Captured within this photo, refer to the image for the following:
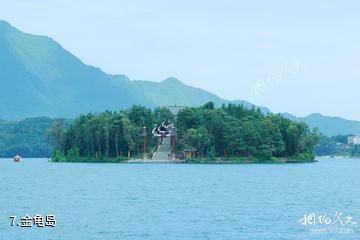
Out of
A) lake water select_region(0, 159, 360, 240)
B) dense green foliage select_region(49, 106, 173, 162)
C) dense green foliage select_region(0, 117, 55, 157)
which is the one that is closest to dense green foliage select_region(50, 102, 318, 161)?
dense green foliage select_region(49, 106, 173, 162)

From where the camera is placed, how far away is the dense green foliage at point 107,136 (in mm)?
101875

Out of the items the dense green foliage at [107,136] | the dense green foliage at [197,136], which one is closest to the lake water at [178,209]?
the dense green foliage at [197,136]

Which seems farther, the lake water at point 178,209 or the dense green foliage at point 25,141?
the dense green foliage at point 25,141

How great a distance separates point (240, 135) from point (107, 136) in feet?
54.9

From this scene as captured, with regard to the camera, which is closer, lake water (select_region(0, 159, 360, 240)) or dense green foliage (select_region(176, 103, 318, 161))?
lake water (select_region(0, 159, 360, 240))

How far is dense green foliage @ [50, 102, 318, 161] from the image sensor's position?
100 meters

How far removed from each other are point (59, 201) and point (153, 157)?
63.3 m

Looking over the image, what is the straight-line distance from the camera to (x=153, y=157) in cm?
10388

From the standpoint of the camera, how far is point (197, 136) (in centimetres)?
9731

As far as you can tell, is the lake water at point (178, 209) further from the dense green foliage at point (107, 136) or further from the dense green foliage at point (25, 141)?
the dense green foliage at point (25, 141)

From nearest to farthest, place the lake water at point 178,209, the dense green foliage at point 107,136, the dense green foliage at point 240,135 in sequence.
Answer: the lake water at point 178,209, the dense green foliage at point 240,135, the dense green foliage at point 107,136

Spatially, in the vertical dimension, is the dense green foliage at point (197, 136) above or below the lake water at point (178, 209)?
above

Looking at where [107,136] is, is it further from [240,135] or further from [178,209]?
[178,209]

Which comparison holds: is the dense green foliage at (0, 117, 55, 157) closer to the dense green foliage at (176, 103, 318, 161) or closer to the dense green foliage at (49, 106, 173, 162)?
the dense green foliage at (49, 106, 173, 162)
